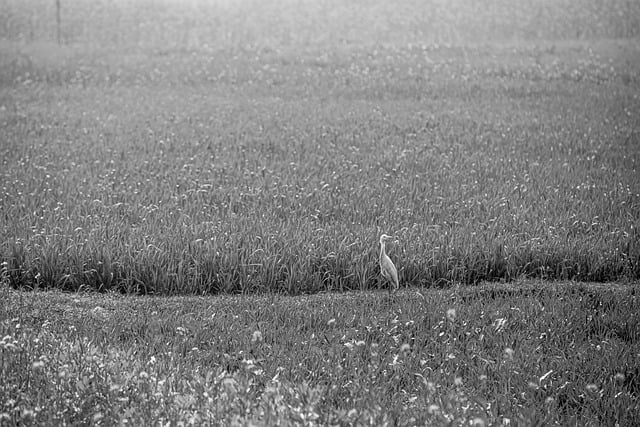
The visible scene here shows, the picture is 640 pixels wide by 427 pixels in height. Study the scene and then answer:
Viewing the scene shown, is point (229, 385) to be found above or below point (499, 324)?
above

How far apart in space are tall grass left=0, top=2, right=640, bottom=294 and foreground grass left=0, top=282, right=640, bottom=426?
539mm

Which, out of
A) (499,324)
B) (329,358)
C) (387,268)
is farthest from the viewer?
(387,268)

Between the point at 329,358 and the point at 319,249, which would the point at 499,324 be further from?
the point at 319,249

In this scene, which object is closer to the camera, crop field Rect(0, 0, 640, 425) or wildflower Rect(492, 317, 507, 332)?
crop field Rect(0, 0, 640, 425)

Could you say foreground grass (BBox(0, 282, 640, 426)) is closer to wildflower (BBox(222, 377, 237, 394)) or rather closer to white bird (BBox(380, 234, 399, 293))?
wildflower (BBox(222, 377, 237, 394))

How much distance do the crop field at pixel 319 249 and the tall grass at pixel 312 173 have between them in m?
0.05

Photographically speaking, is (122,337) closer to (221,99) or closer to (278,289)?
(278,289)

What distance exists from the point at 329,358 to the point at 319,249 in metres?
2.53

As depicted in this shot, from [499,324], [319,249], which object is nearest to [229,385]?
[499,324]

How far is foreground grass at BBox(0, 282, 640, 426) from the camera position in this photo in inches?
201

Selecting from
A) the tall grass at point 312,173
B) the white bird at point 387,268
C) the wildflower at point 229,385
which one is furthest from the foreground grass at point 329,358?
the tall grass at point 312,173

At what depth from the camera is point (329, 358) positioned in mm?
6117

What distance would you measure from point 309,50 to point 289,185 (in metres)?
14.7

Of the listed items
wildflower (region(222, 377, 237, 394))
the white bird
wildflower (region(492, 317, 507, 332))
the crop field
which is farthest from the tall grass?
wildflower (region(222, 377, 237, 394))
